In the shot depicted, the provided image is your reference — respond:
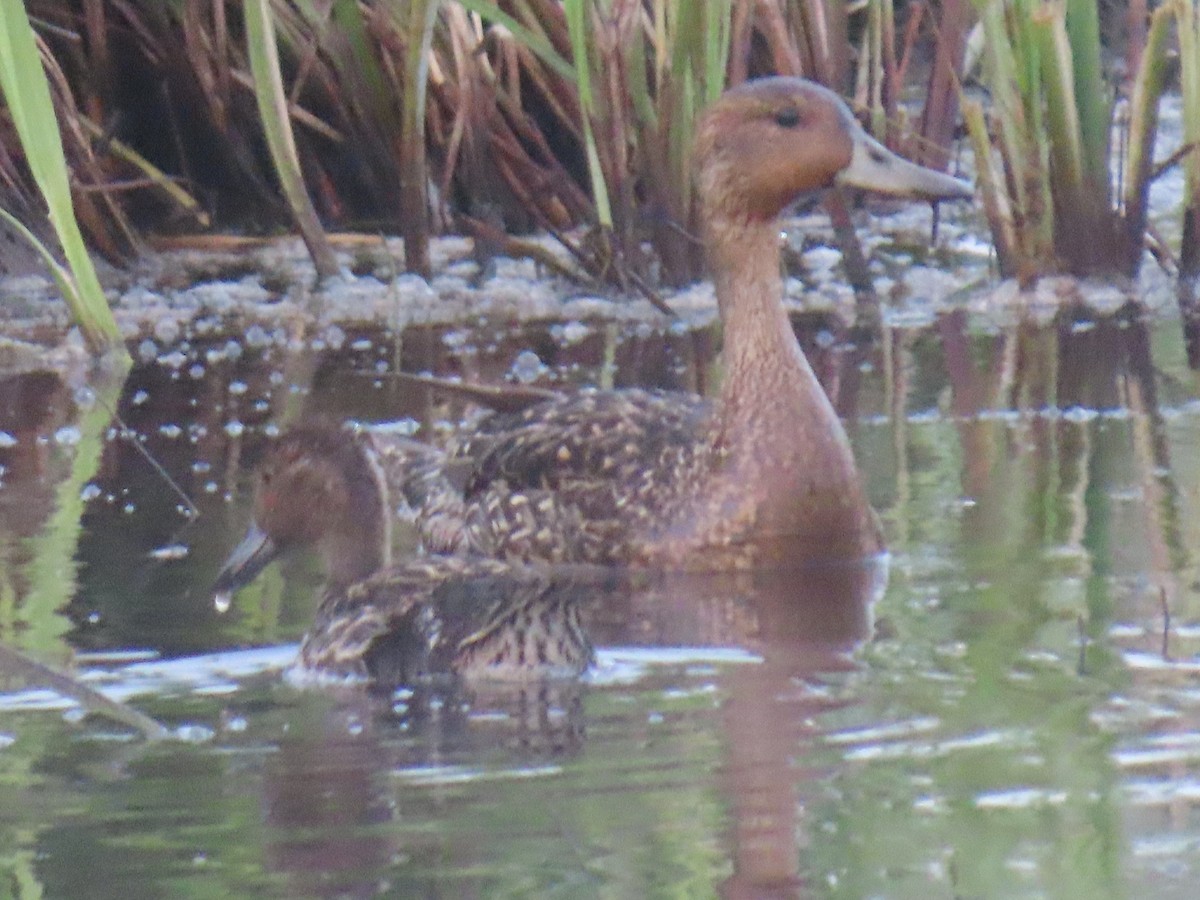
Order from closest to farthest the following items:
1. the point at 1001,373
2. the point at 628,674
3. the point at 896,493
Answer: the point at 628,674
the point at 896,493
the point at 1001,373

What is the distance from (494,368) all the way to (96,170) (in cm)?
199

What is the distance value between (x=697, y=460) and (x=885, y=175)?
33.3 inches

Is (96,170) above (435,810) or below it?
above

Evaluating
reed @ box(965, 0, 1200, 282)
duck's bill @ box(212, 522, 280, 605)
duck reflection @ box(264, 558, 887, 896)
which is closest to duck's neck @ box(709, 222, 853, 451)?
duck reflection @ box(264, 558, 887, 896)

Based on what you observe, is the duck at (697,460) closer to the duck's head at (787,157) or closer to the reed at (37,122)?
the duck's head at (787,157)

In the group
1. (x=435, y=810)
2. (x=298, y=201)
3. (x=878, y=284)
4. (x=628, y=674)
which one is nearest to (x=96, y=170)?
(x=298, y=201)

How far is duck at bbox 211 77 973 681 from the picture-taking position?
18.3 feet

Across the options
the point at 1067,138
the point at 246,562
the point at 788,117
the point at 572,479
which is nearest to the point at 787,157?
the point at 788,117

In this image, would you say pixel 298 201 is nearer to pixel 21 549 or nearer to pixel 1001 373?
pixel 1001 373

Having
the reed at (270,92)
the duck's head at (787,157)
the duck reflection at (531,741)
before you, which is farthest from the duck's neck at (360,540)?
the reed at (270,92)

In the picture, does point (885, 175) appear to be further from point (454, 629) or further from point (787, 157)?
point (454, 629)

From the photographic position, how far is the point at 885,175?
254 inches

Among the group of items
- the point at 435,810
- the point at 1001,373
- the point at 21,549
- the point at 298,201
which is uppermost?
the point at 298,201

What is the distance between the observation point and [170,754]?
164 inches
